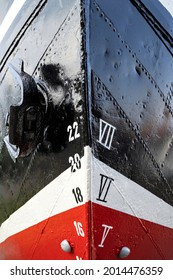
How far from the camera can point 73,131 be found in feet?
9.07

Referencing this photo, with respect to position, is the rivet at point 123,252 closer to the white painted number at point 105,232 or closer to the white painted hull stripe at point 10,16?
the white painted number at point 105,232

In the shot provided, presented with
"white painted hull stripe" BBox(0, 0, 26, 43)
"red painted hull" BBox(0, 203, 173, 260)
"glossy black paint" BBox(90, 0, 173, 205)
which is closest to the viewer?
"red painted hull" BBox(0, 203, 173, 260)

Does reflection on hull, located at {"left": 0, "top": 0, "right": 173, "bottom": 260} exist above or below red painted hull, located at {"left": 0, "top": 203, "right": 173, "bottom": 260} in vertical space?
above

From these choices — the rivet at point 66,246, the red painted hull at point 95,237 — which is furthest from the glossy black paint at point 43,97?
the rivet at point 66,246

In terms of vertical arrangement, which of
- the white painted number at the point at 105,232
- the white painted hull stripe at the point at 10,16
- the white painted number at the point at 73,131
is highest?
the white painted hull stripe at the point at 10,16

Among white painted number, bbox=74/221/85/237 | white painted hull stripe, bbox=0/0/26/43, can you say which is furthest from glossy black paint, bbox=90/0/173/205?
white painted hull stripe, bbox=0/0/26/43

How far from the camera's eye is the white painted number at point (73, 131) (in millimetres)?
2736

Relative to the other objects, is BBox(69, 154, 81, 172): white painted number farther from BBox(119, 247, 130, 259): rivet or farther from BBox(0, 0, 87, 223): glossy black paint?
BBox(119, 247, 130, 259): rivet

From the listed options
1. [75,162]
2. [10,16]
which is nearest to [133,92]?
[75,162]

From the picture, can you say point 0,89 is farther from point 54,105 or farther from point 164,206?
point 164,206

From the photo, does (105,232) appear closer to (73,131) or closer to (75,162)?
(75,162)

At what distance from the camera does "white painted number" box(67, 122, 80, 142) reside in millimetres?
2736

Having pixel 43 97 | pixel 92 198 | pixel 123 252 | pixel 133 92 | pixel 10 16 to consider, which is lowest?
pixel 123 252
